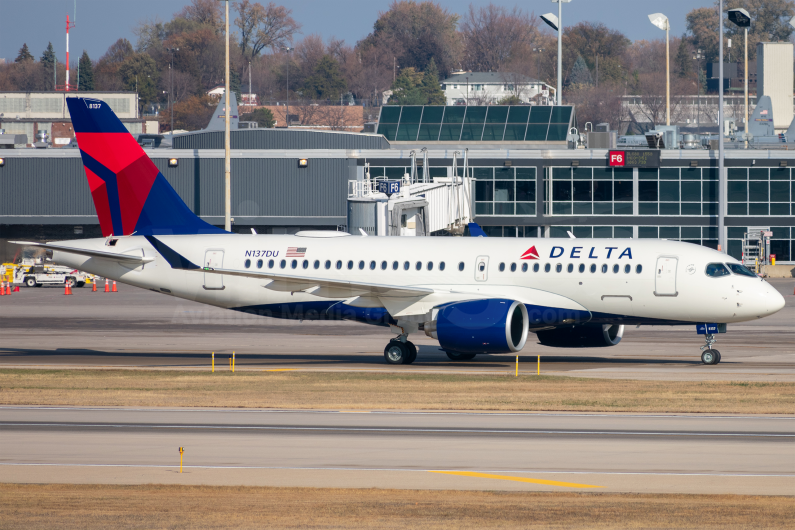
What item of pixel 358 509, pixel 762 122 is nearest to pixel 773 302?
pixel 358 509

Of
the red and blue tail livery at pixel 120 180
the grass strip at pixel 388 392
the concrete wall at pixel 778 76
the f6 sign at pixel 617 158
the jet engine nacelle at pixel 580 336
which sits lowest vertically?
the grass strip at pixel 388 392

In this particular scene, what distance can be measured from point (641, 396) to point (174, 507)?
13.6 meters

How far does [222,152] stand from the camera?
73625 mm

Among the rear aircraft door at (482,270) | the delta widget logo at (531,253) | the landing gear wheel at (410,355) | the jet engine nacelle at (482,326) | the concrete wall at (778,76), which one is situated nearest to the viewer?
the jet engine nacelle at (482,326)

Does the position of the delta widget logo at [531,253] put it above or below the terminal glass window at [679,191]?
below

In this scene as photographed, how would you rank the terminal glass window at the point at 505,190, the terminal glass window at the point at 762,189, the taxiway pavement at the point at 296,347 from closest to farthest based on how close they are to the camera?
1. the taxiway pavement at the point at 296,347
2. the terminal glass window at the point at 762,189
3. the terminal glass window at the point at 505,190

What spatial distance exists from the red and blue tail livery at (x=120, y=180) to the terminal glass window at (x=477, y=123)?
56.2m

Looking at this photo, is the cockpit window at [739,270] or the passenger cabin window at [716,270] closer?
the passenger cabin window at [716,270]

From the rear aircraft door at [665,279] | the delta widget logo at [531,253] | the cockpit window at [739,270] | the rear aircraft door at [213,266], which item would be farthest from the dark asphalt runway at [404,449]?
the rear aircraft door at [213,266]

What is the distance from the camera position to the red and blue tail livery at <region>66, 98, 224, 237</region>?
34219 mm

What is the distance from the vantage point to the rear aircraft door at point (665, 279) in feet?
99.7

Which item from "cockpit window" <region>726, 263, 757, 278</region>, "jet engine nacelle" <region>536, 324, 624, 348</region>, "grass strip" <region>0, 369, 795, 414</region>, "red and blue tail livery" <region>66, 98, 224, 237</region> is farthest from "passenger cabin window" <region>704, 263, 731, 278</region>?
"red and blue tail livery" <region>66, 98, 224, 237</region>

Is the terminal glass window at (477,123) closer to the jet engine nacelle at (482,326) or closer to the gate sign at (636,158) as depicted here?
the gate sign at (636,158)

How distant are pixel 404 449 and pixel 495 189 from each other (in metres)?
60.2
